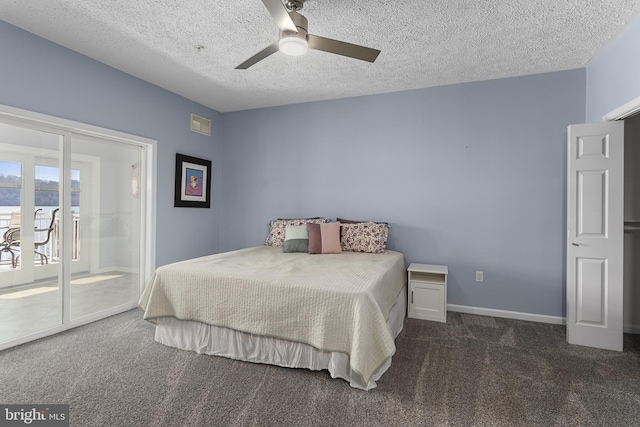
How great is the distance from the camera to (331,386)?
1970 millimetres

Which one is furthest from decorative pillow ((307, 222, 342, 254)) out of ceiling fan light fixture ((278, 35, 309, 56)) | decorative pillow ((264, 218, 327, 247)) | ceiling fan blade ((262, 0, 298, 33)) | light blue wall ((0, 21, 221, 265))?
ceiling fan blade ((262, 0, 298, 33))

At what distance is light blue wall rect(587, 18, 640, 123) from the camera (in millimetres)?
2271

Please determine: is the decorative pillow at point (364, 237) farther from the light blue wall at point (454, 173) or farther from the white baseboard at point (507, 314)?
the white baseboard at point (507, 314)

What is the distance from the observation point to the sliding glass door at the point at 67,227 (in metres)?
2.54

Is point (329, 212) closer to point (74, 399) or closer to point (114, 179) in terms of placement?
point (114, 179)

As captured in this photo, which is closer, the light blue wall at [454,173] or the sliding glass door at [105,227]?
the sliding glass door at [105,227]

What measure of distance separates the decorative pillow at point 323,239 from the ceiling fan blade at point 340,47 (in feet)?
6.13

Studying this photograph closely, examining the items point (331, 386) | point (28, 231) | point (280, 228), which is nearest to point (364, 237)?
point (280, 228)

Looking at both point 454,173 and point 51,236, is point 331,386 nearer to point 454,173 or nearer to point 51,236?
point 454,173

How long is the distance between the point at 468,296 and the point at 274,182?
9.32 ft
